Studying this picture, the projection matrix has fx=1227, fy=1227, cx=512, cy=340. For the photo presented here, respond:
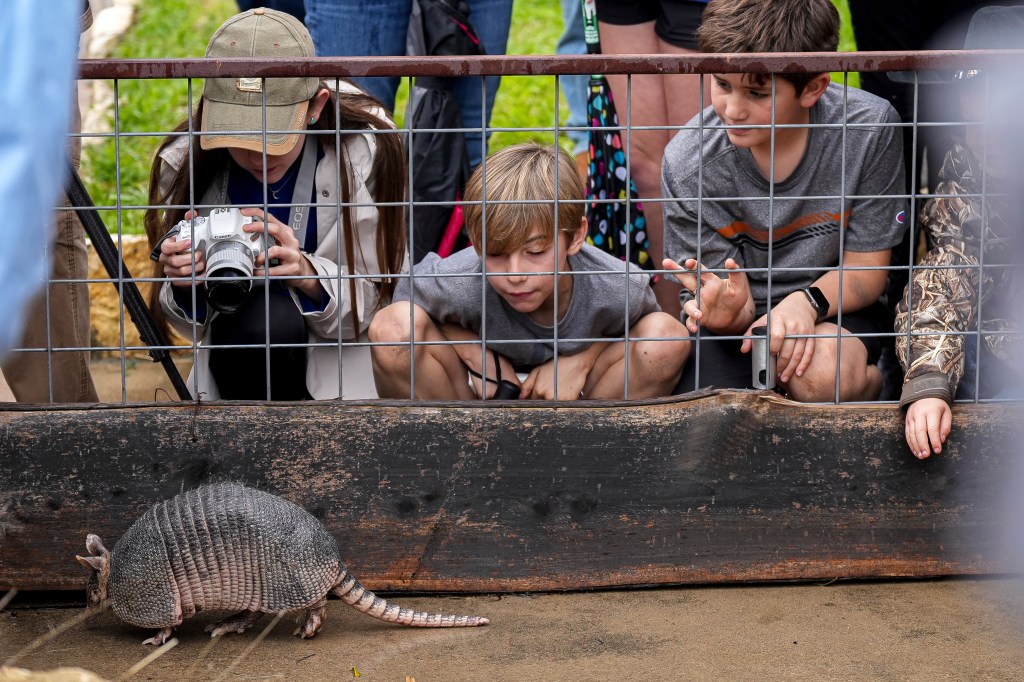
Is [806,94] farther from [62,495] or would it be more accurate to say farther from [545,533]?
[62,495]

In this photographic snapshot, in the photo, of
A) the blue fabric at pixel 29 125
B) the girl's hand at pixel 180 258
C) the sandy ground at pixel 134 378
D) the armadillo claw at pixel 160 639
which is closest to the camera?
the blue fabric at pixel 29 125

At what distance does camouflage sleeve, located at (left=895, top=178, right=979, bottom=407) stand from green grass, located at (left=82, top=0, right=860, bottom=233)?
2.61 metres

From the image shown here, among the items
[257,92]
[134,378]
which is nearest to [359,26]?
[257,92]

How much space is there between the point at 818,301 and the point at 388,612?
Result: 1.33 m

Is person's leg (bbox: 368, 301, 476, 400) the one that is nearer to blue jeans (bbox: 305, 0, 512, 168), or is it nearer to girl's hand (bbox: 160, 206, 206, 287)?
girl's hand (bbox: 160, 206, 206, 287)

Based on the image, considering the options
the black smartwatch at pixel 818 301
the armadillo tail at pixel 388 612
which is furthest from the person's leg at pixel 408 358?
the black smartwatch at pixel 818 301

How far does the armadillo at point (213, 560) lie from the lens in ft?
8.55

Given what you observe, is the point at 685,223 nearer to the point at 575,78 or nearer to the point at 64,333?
the point at 64,333

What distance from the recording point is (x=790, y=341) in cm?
303

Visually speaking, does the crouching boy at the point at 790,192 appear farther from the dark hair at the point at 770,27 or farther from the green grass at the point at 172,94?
the green grass at the point at 172,94

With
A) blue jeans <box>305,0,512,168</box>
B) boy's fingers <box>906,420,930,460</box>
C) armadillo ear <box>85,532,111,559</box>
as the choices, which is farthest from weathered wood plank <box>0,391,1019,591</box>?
blue jeans <box>305,0,512,168</box>

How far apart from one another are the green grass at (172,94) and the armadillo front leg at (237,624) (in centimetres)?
281

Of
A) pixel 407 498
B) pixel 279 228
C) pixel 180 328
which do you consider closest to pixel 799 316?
pixel 407 498

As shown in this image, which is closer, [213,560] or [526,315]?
[213,560]
